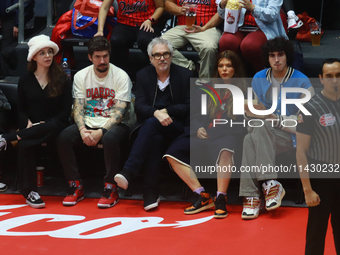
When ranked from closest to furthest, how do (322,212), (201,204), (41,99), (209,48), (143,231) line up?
1. (322,212)
2. (143,231)
3. (201,204)
4. (41,99)
5. (209,48)

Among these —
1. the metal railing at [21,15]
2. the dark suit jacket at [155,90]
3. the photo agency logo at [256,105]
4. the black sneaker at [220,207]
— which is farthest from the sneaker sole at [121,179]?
the metal railing at [21,15]

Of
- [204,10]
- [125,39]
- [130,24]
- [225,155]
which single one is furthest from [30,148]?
[204,10]

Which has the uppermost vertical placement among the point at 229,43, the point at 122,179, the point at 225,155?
the point at 229,43

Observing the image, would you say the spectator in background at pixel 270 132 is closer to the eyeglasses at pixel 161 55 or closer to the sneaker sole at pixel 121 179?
the eyeglasses at pixel 161 55

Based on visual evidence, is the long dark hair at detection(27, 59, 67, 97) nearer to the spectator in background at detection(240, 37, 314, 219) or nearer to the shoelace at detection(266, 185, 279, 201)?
the spectator in background at detection(240, 37, 314, 219)

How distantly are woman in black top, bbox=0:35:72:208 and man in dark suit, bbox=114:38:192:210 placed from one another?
0.71m

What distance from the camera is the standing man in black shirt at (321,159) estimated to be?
2.59 m

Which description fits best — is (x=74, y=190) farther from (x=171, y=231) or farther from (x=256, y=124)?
A: (x=256, y=124)

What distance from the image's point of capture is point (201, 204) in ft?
13.1

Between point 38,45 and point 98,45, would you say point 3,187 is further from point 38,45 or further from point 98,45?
point 98,45

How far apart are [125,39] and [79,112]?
41.4 inches

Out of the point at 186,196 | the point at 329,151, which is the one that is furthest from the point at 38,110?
the point at 329,151

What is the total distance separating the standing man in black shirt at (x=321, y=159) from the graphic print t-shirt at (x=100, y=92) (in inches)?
85.9

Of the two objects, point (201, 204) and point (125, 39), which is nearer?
point (201, 204)
